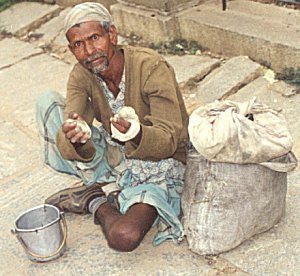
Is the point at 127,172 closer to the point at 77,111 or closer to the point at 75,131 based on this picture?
the point at 77,111

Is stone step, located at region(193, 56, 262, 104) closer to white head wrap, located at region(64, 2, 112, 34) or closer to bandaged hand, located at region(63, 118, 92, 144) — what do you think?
white head wrap, located at region(64, 2, 112, 34)

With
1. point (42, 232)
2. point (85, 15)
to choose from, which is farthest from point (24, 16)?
point (42, 232)

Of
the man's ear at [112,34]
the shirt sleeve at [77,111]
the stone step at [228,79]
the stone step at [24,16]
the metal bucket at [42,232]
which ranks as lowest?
the stone step at [24,16]

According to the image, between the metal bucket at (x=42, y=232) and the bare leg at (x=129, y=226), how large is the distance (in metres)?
0.22

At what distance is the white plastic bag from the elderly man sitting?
140 mm

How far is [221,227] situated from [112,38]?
96 centimetres

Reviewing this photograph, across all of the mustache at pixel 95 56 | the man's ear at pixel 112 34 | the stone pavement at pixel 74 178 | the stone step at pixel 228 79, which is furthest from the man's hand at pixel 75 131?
the stone step at pixel 228 79

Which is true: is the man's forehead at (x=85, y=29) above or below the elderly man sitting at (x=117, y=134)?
above

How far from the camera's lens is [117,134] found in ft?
9.34

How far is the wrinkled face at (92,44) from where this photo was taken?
10.1 feet

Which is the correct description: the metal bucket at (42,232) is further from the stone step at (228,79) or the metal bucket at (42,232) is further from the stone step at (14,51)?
the stone step at (14,51)

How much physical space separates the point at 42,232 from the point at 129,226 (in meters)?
0.38

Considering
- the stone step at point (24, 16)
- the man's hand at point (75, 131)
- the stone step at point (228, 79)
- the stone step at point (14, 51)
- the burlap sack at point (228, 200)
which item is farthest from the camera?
the stone step at point (24, 16)

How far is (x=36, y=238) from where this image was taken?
3.16 metres
